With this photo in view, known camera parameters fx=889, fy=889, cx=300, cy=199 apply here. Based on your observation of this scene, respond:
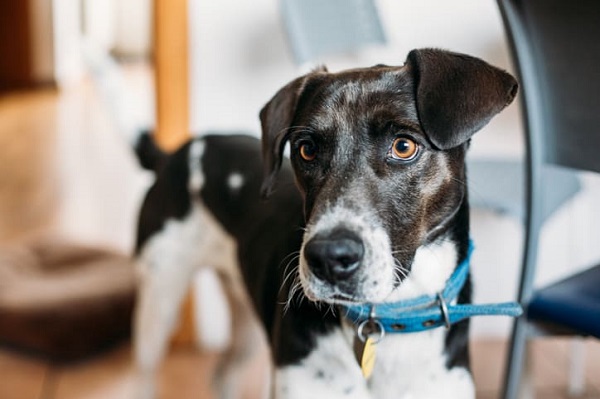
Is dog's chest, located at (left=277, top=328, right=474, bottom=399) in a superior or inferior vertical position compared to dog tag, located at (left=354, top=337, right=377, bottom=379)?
inferior

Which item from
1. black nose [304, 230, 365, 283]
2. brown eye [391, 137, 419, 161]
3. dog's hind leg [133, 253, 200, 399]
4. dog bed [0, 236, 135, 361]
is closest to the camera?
black nose [304, 230, 365, 283]

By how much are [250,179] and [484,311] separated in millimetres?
770

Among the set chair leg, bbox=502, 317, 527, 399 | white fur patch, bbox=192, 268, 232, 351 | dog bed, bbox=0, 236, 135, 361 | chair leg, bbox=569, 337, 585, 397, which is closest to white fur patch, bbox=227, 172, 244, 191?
chair leg, bbox=502, 317, 527, 399

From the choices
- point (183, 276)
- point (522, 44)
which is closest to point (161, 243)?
point (183, 276)

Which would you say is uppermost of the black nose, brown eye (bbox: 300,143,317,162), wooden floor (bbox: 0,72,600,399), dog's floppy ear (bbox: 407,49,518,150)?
dog's floppy ear (bbox: 407,49,518,150)

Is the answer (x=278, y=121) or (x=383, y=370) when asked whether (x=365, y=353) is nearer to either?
(x=383, y=370)

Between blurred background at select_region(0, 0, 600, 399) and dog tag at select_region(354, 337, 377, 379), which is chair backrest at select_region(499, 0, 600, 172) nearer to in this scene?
blurred background at select_region(0, 0, 600, 399)

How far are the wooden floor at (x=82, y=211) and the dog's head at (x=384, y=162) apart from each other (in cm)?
130

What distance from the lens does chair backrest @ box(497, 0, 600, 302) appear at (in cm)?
166

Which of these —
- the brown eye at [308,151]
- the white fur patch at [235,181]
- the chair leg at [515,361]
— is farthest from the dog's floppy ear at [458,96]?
the white fur patch at [235,181]

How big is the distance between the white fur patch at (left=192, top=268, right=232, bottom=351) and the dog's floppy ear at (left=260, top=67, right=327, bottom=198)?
4.42ft

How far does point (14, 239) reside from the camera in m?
3.79

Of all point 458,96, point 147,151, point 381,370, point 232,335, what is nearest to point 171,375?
point 232,335

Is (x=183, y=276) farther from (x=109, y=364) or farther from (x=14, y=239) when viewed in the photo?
(x=14, y=239)
